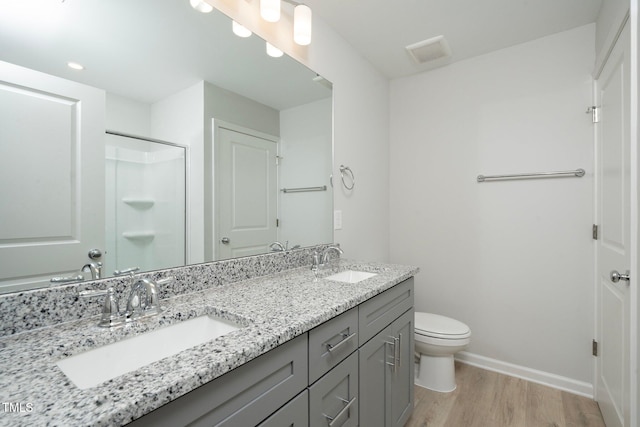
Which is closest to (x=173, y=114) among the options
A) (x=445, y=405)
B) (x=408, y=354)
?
(x=408, y=354)

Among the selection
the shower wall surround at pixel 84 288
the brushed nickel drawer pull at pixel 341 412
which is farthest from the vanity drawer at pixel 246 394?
the shower wall surround at pixel 84 288

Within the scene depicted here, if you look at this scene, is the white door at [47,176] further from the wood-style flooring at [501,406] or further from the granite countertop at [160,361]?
the wood-style flooring at [501,406]

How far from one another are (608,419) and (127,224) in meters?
2.53

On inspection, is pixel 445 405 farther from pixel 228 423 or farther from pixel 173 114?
pixel 173 114

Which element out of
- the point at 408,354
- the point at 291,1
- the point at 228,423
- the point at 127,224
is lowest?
the point at 408,354

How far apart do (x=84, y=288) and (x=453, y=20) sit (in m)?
2.39

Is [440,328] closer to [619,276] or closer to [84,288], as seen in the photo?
[619,276]

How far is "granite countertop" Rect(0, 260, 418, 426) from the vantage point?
469mm

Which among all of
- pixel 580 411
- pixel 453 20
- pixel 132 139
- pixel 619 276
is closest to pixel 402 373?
pixel 619 276

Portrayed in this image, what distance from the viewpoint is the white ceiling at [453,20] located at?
1.75m

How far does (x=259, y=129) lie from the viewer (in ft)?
5.10

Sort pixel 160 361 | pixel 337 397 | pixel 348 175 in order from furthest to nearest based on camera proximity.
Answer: pixel 348 175
pixel 337 397
pixel 160 361

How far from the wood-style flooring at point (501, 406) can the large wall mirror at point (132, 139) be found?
142 centimetres

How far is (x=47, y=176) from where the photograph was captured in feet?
2.76
